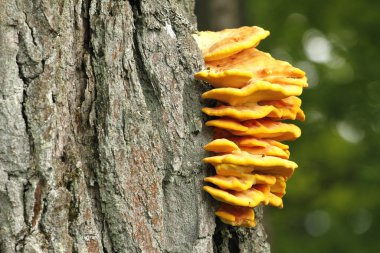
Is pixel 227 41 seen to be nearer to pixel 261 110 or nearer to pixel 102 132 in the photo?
pixel 261 110

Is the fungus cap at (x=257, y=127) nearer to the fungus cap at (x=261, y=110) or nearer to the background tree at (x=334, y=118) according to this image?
Result: the fungus cap at (x=261, y=110)

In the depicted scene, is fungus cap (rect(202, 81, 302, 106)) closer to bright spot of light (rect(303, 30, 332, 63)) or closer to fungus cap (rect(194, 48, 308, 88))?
fungus cap (rect(194, 48, 308, 88))

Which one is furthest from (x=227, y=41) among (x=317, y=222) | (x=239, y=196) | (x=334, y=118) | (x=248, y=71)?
(x=317, y=222)

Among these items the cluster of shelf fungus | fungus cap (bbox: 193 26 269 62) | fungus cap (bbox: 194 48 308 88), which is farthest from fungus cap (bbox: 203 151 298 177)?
fungus cap (bbox: 193 26 269 62)

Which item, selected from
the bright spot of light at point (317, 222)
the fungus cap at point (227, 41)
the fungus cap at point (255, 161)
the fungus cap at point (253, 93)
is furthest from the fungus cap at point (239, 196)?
the bright spot of light at point (317, 222)

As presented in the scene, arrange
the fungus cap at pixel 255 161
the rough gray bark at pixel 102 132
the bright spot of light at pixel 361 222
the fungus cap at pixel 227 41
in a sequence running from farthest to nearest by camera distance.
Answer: the bright spot of light at pixel 361 222 → the fungus cap at pixel 227 41 → the fungus cap at pixel 255 161 → the rough gray bark at pixel 102 132

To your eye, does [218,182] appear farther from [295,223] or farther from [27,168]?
[295,223]
